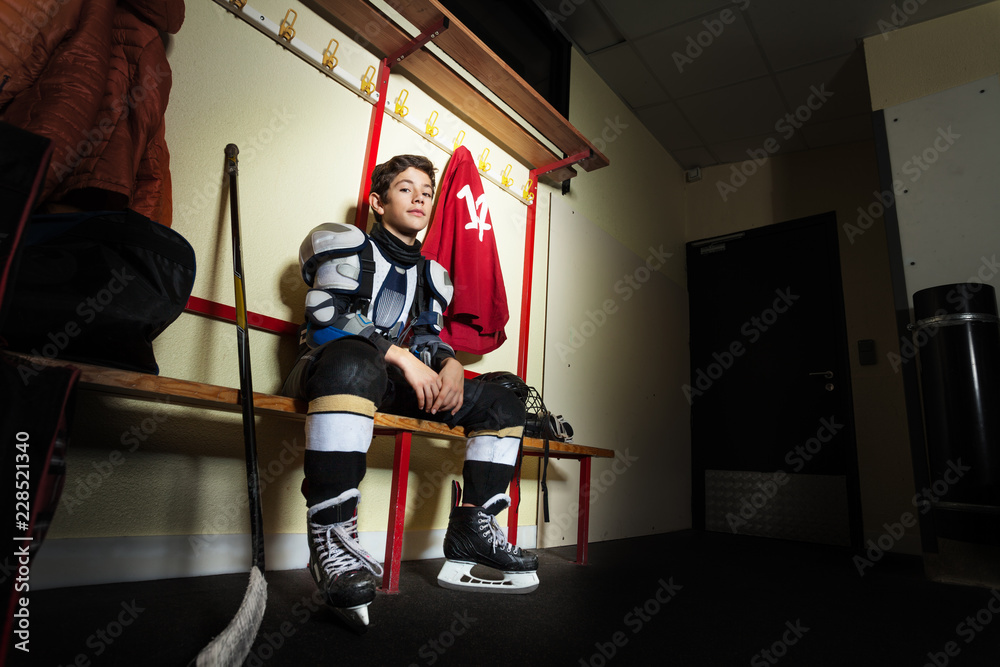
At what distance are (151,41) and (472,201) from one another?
3.48 ft

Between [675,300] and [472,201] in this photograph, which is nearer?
[472,201]

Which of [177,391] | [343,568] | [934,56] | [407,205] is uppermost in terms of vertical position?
[934,56]

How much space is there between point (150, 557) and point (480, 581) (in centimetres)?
77

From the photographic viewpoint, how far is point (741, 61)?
302 cm

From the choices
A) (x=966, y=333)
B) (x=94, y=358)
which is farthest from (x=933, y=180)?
(x=94, y=358)

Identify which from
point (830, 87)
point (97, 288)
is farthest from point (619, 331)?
point (97, 288)

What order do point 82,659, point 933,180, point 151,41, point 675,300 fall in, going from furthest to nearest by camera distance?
1. point 675,300
2. point 933,180
3. point 151,41
4. point 82,659

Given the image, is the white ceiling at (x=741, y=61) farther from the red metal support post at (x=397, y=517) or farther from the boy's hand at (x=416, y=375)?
the red metal support post at (x=397, y=517)

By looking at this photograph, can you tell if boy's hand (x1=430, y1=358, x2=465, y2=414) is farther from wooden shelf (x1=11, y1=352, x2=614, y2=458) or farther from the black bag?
the black bag

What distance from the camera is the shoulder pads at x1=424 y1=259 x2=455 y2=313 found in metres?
1.59

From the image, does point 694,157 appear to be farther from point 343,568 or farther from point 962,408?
point 343,568

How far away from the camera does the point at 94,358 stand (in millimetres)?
877

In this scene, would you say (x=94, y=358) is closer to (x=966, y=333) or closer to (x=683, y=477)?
(x=966, y=333)

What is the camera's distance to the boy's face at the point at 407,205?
152 cm
